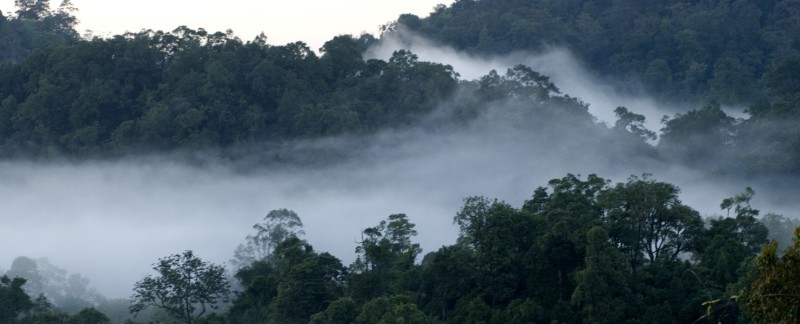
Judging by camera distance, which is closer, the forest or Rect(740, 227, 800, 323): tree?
Rect(740, 227, 800, 323): tree

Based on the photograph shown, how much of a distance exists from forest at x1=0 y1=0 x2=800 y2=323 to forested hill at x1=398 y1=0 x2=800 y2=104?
Answer: 135mm

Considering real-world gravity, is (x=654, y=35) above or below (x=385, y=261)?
above

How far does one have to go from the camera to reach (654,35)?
72.2 metres

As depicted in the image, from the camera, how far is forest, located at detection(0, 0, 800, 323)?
32.2 meters

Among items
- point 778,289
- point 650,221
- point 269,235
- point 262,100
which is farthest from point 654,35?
point 778,289

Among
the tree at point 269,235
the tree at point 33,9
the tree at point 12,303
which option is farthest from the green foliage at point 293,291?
the tree at point 33,9

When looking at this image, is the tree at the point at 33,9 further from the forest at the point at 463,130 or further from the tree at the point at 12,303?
the tree at the point at 12,303

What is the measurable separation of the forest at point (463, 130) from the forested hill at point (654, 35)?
5.3 inches

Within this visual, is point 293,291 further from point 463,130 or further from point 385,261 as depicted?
point 463,130

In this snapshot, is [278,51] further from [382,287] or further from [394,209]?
[382,287]

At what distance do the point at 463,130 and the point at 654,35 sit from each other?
19.5m

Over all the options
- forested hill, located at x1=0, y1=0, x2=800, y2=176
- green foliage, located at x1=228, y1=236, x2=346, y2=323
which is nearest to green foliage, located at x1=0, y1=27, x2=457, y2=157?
forested hill, located at x1=0, y1=0, x2=800, y2=176

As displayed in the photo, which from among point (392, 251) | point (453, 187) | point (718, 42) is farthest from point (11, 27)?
point (392, 251)

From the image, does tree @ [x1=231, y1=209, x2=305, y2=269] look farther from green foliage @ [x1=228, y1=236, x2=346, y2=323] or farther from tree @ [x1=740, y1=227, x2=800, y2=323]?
tree @ [x1=740, y1=227, x2=800, y2=323]
